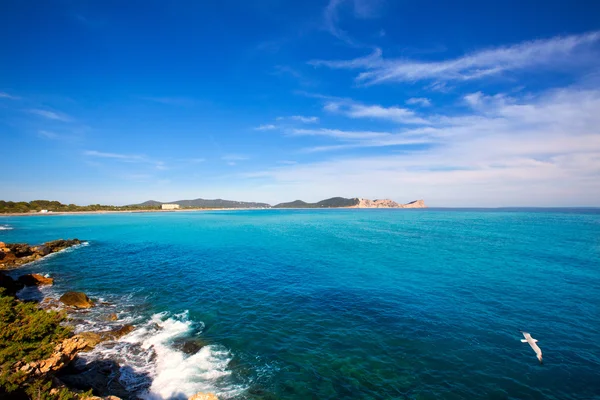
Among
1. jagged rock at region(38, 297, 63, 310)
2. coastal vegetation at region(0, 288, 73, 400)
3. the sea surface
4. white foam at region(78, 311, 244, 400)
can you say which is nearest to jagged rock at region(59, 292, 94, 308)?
jagged rock at region(38, 297, 63, 310)

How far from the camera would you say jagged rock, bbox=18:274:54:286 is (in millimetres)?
31047

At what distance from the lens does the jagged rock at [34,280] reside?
31.0 meters

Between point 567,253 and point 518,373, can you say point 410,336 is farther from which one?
Result: point 567,253

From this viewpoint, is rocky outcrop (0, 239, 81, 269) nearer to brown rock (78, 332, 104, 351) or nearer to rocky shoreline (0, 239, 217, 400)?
rocky shoreline (0, 239, 217, 400)

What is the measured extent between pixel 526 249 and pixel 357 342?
54412 millimetres

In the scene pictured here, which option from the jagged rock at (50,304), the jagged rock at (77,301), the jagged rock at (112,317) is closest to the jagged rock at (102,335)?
the jagged rock at (112,317)

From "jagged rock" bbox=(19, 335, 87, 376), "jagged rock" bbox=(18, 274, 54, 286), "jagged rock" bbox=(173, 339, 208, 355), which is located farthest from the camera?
"jagged rock" bbox=(18, 274, 54, 286)

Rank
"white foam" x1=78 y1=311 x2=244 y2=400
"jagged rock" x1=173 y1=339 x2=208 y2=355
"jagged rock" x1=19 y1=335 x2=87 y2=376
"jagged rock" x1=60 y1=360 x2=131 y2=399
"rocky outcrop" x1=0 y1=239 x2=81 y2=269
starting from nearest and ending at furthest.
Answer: "jagged rock" x1=19 y1=335 x2=87 y2=376, "jagged rock" x1=60 y1=360 x2=131 y2=399, "white foam" x1=78 y1=311 x2=244 y2=400, "jagged rock" x1=173 y1=339 x2=208 y2=355, "rocky outcrop" x1=0 y1=239 x2=81 y2=269

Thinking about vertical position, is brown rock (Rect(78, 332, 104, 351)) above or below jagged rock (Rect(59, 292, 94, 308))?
below

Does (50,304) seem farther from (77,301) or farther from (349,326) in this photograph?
(349,326)

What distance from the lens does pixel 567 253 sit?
48.1 metres

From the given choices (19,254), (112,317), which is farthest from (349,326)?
(19,254)

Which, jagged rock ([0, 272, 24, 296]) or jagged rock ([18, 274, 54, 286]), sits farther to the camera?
jagged rock ([18, 274, 54, 286])

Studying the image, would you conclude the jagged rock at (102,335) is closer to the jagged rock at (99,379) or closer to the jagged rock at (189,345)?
the jagged rock at (99,379)
